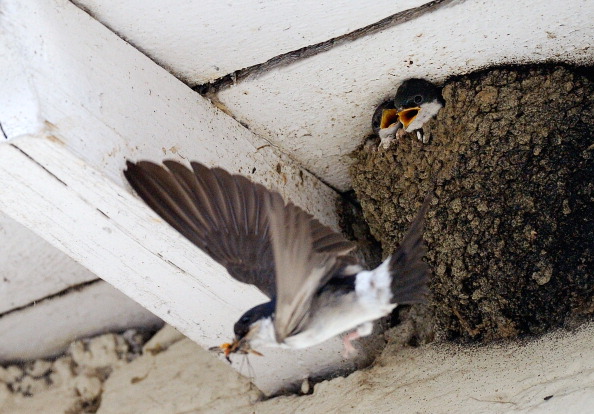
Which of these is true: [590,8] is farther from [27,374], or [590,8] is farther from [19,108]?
[27,374]

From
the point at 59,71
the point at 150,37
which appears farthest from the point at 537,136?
the point at 59,71

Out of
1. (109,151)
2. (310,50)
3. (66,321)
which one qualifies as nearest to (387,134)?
(310,50)

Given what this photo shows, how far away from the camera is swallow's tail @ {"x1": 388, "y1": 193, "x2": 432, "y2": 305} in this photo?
274cm

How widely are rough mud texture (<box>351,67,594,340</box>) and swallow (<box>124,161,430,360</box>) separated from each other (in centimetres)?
42

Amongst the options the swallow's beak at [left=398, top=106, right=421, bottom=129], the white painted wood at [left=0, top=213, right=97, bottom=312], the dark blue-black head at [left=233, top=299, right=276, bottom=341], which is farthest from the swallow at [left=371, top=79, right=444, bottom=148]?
the white painted wood at [left=0, top=213, right=97, bottom=312]

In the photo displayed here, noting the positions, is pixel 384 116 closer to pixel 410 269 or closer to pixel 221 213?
pixel 410 269

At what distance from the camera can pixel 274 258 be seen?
7.98ft

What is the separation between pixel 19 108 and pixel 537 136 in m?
1.69

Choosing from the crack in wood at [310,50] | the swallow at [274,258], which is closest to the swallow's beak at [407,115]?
the crack in wood at [310,50]

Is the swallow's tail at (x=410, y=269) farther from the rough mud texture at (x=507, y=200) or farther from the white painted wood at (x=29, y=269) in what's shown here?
the white painted wood at (x=29, y=269)

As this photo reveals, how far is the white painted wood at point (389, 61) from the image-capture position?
2.75 metres

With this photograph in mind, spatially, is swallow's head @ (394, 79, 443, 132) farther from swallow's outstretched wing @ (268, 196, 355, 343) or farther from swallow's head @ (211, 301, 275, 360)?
swallow's head @ (211, 301, 275, 360)

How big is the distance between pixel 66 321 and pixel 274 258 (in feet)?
5.74

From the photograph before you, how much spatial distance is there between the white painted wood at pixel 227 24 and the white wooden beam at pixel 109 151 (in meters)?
0.05
